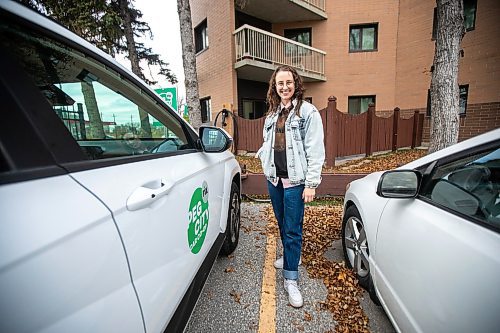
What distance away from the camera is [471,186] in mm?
1312

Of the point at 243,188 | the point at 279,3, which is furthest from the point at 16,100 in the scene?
the point at 279,3

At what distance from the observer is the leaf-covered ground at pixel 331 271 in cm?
194

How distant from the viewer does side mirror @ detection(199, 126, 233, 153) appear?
6.45 ft

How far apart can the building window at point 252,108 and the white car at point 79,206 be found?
11.8m

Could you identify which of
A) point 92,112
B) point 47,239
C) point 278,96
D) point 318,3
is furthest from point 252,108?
point 47,239

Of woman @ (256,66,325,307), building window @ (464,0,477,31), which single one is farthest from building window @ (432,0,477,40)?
woman @ (256,66,325,307)

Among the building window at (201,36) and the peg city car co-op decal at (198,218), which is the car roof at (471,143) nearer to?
the peg city car co-op decal at (198,218)

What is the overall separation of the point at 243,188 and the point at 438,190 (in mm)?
3581

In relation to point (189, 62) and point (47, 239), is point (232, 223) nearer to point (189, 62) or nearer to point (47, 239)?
point (47, 239)

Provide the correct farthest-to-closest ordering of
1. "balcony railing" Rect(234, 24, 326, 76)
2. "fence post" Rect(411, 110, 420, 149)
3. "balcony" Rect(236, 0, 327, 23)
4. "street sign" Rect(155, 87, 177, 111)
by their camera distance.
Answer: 1. "fence post" Rect(411, 110, 420, 149)
2. "balcony" Rect(236, 0, 327, 23)
3. "balcony railing" Rect(234, 24, 326, 76)
4. "street sign" Rect(155, 87, 177, 111)

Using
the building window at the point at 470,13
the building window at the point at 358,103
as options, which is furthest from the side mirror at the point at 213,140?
the building window at the point at 470,13

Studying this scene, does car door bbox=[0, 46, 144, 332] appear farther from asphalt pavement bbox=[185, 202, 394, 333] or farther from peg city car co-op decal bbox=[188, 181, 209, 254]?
asphalt pavement bbox=[185, 202, 394, 333]

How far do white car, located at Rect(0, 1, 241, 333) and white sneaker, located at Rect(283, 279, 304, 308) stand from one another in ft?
3.07

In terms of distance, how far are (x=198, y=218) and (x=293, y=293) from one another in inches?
44.4
